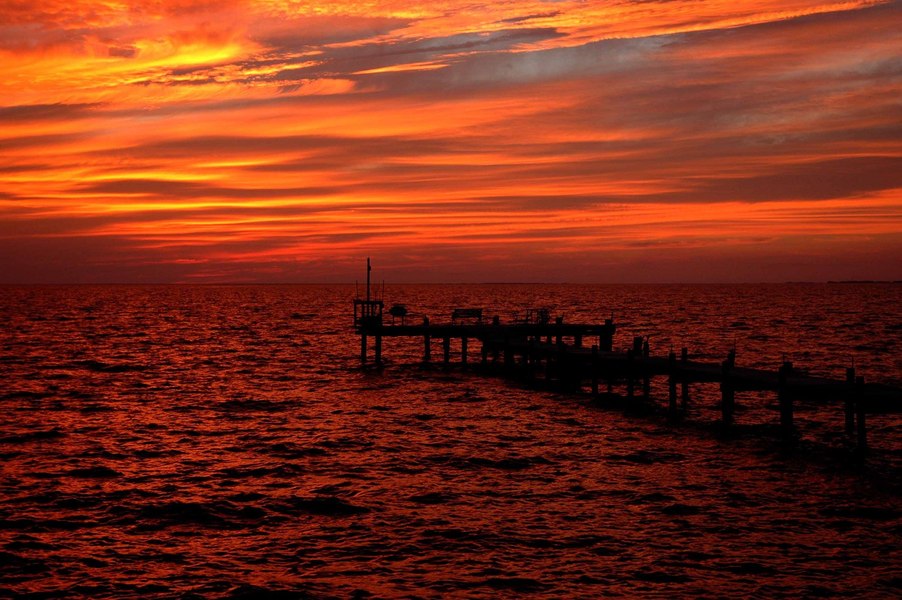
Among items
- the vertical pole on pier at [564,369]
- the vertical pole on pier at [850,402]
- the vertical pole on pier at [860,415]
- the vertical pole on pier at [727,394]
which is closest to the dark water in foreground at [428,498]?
the vertical pole on pier at [850,402]

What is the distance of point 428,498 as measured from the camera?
74.7 feet

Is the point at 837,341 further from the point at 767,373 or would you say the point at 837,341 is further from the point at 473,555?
the point at 473,555

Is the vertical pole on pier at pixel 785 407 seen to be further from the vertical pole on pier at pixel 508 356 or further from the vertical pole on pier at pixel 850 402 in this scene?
the vertical pole on pier at pixel 508 356

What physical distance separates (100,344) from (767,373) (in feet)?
216

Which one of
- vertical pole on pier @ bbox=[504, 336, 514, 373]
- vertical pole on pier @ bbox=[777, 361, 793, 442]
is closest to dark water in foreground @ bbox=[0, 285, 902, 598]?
vertical pole on pier @ bbox=[777, 361, 793, 442]

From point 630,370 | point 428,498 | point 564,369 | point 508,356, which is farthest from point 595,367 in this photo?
point 428,498

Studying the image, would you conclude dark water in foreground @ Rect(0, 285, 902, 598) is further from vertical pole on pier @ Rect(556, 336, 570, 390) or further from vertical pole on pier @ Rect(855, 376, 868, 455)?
vertical pole on pier @ Rect(556, 336, 570, 390)

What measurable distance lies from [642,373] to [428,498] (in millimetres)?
19036

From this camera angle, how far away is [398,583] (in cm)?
1681

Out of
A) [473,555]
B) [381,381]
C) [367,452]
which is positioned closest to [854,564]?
[473,555]

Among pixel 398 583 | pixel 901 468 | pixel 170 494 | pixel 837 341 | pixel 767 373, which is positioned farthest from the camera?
pixel 837 341

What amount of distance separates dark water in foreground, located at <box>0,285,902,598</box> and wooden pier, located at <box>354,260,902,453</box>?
139 centimetres

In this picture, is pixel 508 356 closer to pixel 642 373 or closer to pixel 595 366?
pixel 595 366

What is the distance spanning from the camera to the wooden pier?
1134 inches
